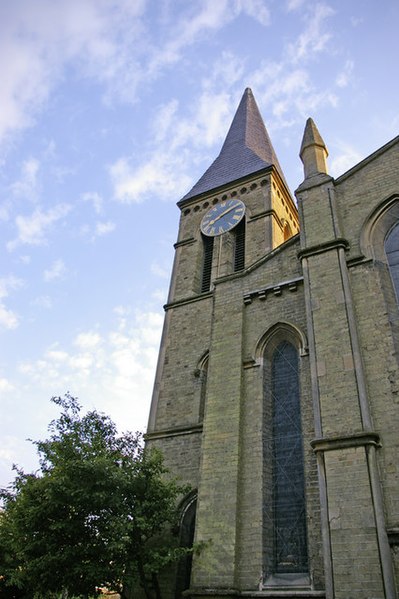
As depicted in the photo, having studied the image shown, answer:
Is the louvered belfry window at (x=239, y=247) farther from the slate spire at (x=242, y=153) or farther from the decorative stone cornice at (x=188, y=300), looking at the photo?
the slate spire at (x=242, y=153)

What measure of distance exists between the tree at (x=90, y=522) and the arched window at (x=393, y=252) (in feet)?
21.3

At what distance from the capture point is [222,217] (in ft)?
70.3

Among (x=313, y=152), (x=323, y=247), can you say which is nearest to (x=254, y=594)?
(x=323, y=247)

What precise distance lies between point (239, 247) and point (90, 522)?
12.7 m

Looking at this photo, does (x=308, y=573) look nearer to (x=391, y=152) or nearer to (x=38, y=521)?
(x=38, y=521)

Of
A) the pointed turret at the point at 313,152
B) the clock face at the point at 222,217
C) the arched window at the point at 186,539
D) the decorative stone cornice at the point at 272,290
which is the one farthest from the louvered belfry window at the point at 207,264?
the arched window at the point at 186,539

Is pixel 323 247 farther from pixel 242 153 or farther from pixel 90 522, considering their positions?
pixel 242 153

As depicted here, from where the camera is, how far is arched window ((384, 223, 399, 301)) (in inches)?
438

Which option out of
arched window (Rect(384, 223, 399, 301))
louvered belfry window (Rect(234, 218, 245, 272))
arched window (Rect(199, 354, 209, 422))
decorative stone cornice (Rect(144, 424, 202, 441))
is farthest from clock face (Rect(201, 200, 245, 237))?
arched window (Rect(384, 223, 399, 301))

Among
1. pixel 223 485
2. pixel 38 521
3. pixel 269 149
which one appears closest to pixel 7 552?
pixel 38 521

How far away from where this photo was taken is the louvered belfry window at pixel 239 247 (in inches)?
766

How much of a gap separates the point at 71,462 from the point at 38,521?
1.33m

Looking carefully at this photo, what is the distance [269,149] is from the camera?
88.6ft

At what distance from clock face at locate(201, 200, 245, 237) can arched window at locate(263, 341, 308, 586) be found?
31.6ft
